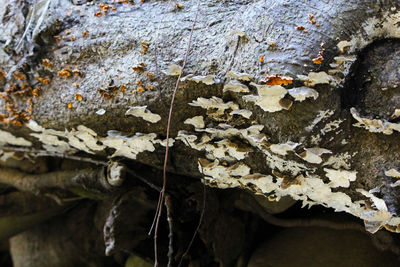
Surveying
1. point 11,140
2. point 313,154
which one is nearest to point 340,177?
point 313,154

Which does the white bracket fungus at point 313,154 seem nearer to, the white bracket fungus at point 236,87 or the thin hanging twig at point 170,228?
the white bracket fungus at point 236,87

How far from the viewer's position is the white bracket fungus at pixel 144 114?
976 millimetres

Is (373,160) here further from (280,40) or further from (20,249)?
(20,249)

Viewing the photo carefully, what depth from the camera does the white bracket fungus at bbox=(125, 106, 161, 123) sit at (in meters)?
0.98

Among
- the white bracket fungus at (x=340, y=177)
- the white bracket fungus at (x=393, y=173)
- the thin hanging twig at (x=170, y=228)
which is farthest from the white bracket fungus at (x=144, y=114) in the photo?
the white bracket fungus at (x=393, y=173)

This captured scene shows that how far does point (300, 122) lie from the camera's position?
32.9 inches

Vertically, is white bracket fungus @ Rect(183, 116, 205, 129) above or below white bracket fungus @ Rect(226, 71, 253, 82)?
below

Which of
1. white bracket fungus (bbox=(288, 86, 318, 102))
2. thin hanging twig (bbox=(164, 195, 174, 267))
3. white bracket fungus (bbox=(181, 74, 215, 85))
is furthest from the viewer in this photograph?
thin hanging twig (bbox=(164, 195, 174, 267))

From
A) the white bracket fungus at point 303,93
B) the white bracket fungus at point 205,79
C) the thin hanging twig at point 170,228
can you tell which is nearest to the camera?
the white bracket fungus at point 303,93

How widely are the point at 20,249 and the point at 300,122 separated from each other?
5.75ft

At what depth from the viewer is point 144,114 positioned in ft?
3.29

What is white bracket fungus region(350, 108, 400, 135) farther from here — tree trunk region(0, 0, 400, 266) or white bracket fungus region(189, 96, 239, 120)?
white bracket fungus region(189, 96, 239, 120)

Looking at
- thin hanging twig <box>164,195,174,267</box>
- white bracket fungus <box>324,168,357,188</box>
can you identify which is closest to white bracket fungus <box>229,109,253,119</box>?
white bracket fungus <box>324,168,357,188</box>

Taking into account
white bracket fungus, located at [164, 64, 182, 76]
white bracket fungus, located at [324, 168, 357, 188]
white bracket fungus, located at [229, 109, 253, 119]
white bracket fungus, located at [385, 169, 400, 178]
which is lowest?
white bracket fungus, located at [324, 168, 357, 188]
